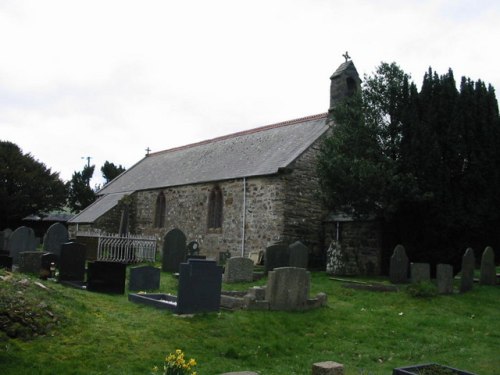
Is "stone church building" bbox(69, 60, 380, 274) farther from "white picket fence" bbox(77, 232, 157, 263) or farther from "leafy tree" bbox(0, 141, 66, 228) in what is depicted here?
"leafy tree" bbox(0, 141, 66, 228)

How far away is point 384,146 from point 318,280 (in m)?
5.62

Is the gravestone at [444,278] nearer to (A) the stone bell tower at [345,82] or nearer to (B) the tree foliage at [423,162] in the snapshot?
(B) the tree foliage at [423,162]

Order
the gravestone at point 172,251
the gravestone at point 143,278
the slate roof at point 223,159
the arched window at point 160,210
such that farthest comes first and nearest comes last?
the arched window at point 160,210
the slate roof at point 223,159
the gravestone at point 172,251
the gravestone at point 143,278

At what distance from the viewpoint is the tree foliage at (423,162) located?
52.4 feet

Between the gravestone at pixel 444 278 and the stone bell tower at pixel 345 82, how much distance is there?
11.5 metres

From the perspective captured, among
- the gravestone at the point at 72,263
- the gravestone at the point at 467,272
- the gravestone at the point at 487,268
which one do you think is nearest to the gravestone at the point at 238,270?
the gravestone at the point at 72,263

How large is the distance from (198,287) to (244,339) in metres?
1.60

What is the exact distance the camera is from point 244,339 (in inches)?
328

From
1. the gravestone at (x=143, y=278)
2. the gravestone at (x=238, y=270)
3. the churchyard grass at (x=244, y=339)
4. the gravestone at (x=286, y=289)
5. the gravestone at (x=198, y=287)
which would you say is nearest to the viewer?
the churchyard grass at (x=244, y=339)

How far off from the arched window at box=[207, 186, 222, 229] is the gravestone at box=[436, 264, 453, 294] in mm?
12067


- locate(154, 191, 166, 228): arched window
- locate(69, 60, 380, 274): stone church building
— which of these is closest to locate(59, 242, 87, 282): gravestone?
locate(69, 60, 380, 274): stone church building

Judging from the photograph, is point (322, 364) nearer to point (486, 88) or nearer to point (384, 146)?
point (384, 146)

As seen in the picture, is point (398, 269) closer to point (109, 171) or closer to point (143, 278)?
point (143, 278)

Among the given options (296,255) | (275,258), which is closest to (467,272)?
(296,255)
